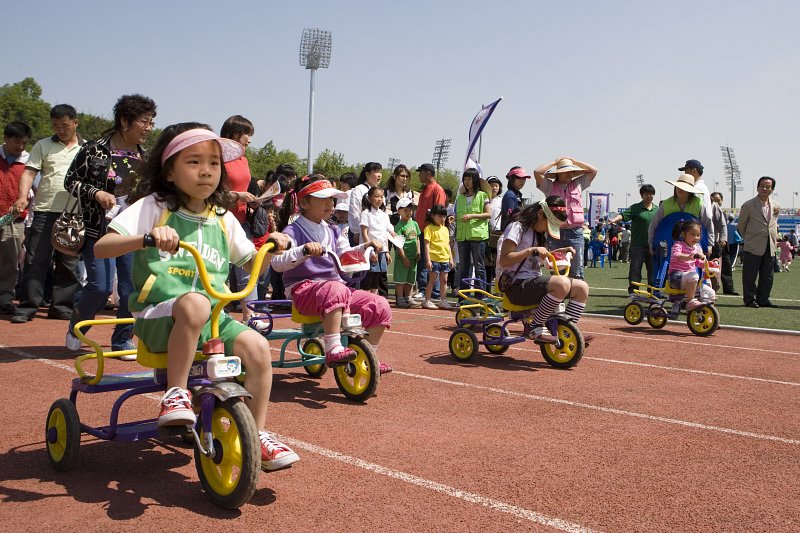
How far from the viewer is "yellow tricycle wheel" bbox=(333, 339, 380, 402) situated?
5.52 m

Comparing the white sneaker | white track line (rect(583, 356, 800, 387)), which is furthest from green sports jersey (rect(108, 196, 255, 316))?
white track line (rect(583, 356, 800, 387))

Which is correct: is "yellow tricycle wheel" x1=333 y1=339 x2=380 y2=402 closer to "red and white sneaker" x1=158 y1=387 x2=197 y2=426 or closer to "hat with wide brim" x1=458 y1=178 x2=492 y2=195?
"red and white sneaker" x1=158 y1=387 x2=197 y2=426

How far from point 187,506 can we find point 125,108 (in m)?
4.35

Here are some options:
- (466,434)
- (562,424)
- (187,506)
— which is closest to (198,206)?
(187,506)

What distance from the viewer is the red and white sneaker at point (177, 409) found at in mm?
3379

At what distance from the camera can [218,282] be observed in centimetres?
391

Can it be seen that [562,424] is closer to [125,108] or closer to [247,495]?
[247,495]

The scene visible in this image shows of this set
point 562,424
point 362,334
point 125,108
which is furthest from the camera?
point 125,108

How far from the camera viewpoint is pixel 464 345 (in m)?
7.64

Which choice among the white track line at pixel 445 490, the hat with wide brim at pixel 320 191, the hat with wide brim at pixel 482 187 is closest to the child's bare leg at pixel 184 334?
the white track line at pixel 445 490

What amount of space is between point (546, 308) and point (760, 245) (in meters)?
8.43

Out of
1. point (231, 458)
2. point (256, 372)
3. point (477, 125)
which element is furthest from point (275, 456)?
point (477, 125)

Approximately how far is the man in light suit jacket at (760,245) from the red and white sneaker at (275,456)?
12242mm

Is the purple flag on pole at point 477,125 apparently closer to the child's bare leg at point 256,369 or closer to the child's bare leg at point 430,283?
the child's bare leg at point 430,283
